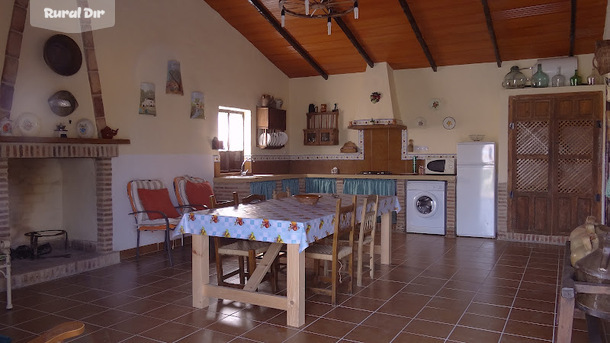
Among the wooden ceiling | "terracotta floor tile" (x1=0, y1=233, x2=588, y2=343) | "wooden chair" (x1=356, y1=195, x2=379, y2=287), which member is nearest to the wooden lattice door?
the wooden ceiling

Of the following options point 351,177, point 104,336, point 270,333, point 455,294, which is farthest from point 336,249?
point 351,177

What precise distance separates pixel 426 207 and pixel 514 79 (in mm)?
2359

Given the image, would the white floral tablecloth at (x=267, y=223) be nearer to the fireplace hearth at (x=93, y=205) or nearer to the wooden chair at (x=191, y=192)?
the fireplace hearth at (x=93, y=205)

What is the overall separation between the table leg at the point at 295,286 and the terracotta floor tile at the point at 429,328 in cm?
78

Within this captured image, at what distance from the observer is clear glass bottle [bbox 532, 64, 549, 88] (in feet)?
22.6

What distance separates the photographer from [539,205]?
6.85 meters

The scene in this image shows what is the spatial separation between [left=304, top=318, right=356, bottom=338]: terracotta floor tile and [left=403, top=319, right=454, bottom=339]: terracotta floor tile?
1.39 feet

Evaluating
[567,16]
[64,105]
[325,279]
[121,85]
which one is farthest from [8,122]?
[567,16]

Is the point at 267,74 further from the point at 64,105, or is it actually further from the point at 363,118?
the point at 64,105

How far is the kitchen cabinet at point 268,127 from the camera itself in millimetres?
8234

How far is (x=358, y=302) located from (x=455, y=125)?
187 inches

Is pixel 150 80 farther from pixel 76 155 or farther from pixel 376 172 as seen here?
pixel 376 172

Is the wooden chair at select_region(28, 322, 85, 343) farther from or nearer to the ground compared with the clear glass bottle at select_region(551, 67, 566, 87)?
nearer to the ground

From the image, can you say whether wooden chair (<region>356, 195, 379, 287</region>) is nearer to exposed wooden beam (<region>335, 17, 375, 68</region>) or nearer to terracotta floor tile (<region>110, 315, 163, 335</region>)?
terracotta floor tile (<region>110, 315, 163, 335</region>)
